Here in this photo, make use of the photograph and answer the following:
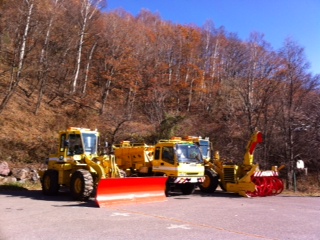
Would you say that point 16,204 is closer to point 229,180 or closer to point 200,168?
point 200,168

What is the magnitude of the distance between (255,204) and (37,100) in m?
23.4

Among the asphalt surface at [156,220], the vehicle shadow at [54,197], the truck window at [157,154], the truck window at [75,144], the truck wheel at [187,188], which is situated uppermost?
the truck window at [75,144]

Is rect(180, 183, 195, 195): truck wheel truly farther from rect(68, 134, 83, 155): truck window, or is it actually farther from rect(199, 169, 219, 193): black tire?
rect(68, 134, 83, 155): truck window

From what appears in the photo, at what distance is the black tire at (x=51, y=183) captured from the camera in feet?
53.4

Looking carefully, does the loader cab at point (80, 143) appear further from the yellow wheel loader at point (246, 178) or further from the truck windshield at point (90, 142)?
the yellow wheel loader at point (246, 178)

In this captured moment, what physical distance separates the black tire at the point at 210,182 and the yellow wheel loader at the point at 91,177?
14.3ft

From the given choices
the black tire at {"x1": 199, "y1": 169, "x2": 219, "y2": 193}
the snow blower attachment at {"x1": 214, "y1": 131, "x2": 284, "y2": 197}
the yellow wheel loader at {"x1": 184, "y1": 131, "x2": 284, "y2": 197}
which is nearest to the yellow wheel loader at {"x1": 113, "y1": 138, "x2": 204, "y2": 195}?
the black tire at {"x1": 199, "y1": 169, "x2": 219, "y2": 193}

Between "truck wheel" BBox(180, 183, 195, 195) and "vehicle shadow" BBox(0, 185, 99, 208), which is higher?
"truck wheel" BBox(180, 183, 195, 195)

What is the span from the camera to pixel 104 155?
16078 millimetres

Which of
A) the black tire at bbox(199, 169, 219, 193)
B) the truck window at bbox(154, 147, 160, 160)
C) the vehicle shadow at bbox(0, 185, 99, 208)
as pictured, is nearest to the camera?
the vehicle shadow at bbox(0, 185, 99, 208)

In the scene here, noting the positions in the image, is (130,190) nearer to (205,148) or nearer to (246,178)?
(246,178)

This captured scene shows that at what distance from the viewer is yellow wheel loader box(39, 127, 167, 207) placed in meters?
13.5

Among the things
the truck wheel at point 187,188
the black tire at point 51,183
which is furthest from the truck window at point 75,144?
the truck wheel at point 187,188

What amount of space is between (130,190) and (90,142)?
10.9 feet
